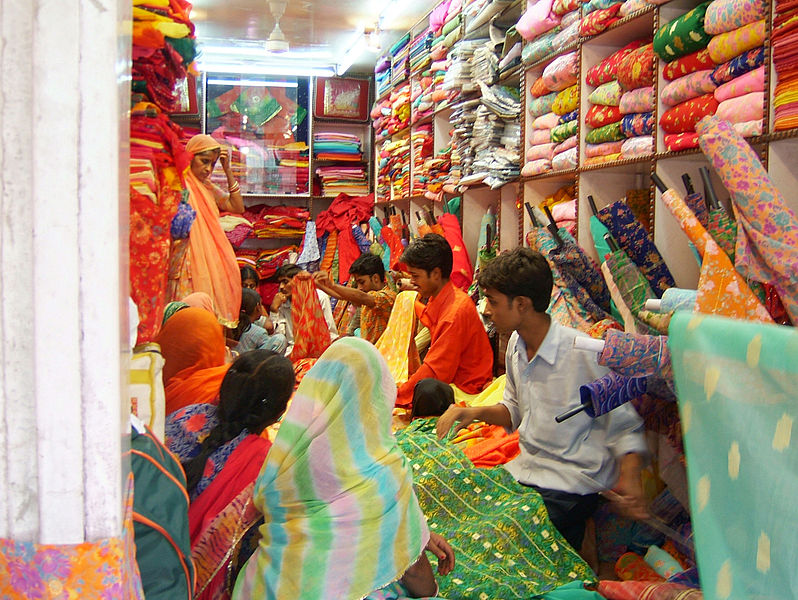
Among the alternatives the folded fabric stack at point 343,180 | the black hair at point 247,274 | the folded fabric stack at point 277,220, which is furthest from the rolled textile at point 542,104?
the folded fabric stack at point 277,220

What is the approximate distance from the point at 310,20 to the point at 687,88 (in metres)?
3.44

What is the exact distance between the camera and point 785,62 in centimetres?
202

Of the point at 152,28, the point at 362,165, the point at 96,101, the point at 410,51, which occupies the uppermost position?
the point at 410,51

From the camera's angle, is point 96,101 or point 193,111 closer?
point 96,101

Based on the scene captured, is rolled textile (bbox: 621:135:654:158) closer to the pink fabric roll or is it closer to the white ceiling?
the pink fabric roll

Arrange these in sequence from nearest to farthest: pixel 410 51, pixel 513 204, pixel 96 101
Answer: pixel 96 101, pixel 513 204, pixel 410 51

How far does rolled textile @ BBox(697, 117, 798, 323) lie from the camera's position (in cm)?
166

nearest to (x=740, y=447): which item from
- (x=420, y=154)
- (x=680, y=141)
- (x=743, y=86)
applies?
(x=743, y=86)

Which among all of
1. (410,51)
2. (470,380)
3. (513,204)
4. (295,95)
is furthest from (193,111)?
(470,380)

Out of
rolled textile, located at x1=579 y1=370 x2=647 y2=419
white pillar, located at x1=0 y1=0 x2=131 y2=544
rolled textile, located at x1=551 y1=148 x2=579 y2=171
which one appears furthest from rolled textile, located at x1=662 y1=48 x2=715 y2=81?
white pillar, located at x1=0 y1=0 x2=131 y2=544

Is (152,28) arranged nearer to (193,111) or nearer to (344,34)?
(344,34)

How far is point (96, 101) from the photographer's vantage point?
0.58 metres

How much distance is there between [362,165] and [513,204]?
339 centimetres

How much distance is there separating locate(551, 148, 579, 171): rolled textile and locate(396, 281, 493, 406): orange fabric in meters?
0.72
